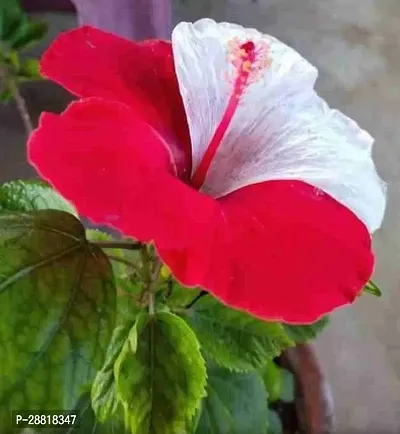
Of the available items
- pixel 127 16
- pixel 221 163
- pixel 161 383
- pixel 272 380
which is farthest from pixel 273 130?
pixel 127 16

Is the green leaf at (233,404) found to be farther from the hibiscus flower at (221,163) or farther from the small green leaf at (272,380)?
the hibiscus flower at (221,163)

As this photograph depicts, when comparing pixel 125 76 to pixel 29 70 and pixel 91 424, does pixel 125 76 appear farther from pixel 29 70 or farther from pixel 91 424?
pixel 29 70

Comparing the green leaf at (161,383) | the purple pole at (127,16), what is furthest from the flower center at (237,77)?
the purple pole at (127,16)

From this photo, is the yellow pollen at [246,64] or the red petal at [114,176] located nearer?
the red petal at [114,176]

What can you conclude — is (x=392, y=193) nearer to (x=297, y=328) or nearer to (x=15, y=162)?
(x=15, y=162)

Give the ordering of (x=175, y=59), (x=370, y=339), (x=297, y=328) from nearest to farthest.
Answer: (x=175, y=59) < (x=297, y=328) < (x=370, y=339)

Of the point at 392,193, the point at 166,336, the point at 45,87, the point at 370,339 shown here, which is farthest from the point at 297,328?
the point at 45,87

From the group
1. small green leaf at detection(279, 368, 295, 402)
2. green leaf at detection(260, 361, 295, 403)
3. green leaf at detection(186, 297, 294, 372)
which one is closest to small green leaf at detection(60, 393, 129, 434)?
green leaf at detection(186, 297, 294, 372)

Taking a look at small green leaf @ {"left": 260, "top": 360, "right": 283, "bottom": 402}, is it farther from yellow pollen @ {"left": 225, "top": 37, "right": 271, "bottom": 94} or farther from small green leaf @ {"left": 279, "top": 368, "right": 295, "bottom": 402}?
yellow pollen @ {"left": 225, "top": 37, "right": 271, "bottom": 94}
